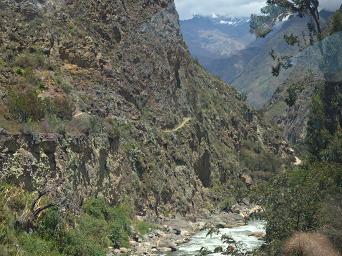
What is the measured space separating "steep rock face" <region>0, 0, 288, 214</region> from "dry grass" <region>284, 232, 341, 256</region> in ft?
59.8

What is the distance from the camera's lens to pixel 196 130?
67562 millimetres

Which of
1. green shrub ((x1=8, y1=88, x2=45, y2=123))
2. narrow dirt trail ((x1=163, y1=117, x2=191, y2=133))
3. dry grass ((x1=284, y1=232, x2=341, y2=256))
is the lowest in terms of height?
dry grass ((x1=284, y1=232, x2=341, y2=256))

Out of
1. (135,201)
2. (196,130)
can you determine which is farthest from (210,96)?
(135,201)

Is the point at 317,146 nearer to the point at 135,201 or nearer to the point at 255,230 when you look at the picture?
the point at 255,230

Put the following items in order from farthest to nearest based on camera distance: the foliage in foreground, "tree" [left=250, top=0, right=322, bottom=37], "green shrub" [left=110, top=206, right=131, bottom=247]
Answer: "tree" [left=250, top=0, right=322, bottom=37], "green shrub" [left=110, top=206, right=131, bottom=247], the foliage in foreground

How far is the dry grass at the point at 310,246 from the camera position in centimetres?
1570

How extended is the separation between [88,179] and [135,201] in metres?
7.48

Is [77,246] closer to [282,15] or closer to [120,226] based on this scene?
[120,226]

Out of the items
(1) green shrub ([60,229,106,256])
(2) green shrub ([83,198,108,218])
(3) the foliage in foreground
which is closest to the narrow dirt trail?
(2) green shrub ([83,198,108,218])

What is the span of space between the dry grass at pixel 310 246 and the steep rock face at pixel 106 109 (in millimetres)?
18242

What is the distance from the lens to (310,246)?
15.8m

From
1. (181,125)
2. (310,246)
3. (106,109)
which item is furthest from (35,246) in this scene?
(181,125)

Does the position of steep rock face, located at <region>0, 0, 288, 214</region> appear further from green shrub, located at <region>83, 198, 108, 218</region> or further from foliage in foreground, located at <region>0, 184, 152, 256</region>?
foliage in foreground, located at <region>0, 184, 152, 256</region>

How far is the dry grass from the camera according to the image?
15702 mm
